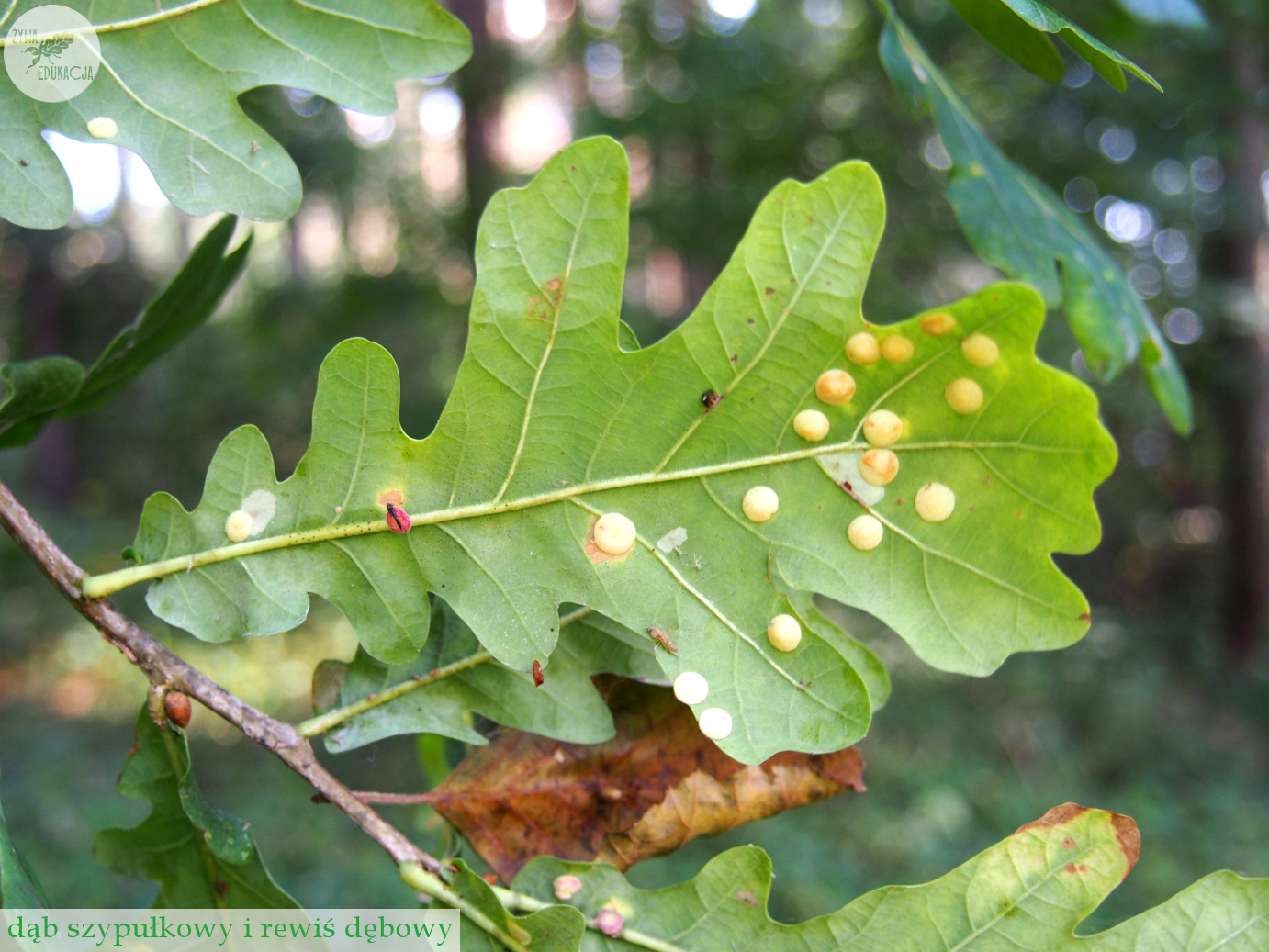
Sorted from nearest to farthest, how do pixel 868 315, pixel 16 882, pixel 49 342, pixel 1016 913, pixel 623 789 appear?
pixel 16 882, pixel 1016 913, pixel 623 789, pixel 868 315, pixel 49 342

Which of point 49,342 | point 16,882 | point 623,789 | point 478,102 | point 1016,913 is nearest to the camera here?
point 16,882

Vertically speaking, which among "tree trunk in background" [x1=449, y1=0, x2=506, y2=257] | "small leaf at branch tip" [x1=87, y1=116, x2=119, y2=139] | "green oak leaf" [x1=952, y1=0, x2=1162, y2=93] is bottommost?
"tree trunk in background" [x1=449, y1=0, x2=506, y2=257]

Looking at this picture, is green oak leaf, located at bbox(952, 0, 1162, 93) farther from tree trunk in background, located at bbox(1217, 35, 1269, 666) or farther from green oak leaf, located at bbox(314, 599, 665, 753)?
tree trunk in background, located at bbox(1217, 35, 1269, 666)

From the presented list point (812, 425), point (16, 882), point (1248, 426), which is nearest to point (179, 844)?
point (16, 882)

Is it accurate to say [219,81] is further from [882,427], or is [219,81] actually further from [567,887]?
[567,887]

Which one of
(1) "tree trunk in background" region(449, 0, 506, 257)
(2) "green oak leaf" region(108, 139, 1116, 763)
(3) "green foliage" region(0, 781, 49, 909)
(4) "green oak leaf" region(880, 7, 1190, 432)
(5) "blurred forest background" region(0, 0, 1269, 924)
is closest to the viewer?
(3) "green foliage" region(0, 781, 49, 909)

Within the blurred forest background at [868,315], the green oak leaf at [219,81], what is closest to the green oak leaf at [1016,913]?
the green oak leaf at [219,81]

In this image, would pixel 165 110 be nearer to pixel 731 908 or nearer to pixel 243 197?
pixel 243 197

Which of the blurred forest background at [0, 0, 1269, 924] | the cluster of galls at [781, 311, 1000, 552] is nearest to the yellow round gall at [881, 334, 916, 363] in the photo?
the cluster of galls at [781, 311, 1000, 552]
